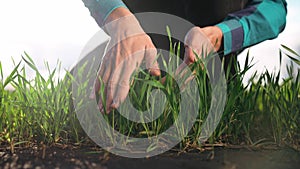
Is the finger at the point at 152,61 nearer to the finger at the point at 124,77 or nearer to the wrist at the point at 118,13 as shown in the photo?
the finger at the point at 124,77

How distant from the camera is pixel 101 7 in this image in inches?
53.8

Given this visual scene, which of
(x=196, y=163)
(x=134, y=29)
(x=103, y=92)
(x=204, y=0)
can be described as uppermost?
(x=204, y=0)

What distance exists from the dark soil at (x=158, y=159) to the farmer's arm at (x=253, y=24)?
1.41 feet

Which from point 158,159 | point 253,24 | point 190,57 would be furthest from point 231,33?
point 158,159

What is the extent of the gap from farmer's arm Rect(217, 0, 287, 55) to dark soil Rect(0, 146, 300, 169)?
0.43 meters

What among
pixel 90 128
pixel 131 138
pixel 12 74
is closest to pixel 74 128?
pixel 90 128

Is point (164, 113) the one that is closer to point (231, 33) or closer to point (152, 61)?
point (152, 61)

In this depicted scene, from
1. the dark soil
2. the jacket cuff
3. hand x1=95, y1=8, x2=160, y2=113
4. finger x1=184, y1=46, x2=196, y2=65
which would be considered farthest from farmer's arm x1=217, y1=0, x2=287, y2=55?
the dark soil

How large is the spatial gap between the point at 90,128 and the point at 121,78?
0.53ft

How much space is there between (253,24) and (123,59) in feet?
1.69

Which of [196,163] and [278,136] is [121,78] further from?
[278,136]

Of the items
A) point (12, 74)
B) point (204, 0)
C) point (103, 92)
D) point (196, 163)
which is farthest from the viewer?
point (204, 0)

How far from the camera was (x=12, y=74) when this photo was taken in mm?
1347

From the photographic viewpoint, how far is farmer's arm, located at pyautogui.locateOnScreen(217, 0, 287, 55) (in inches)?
55.0
